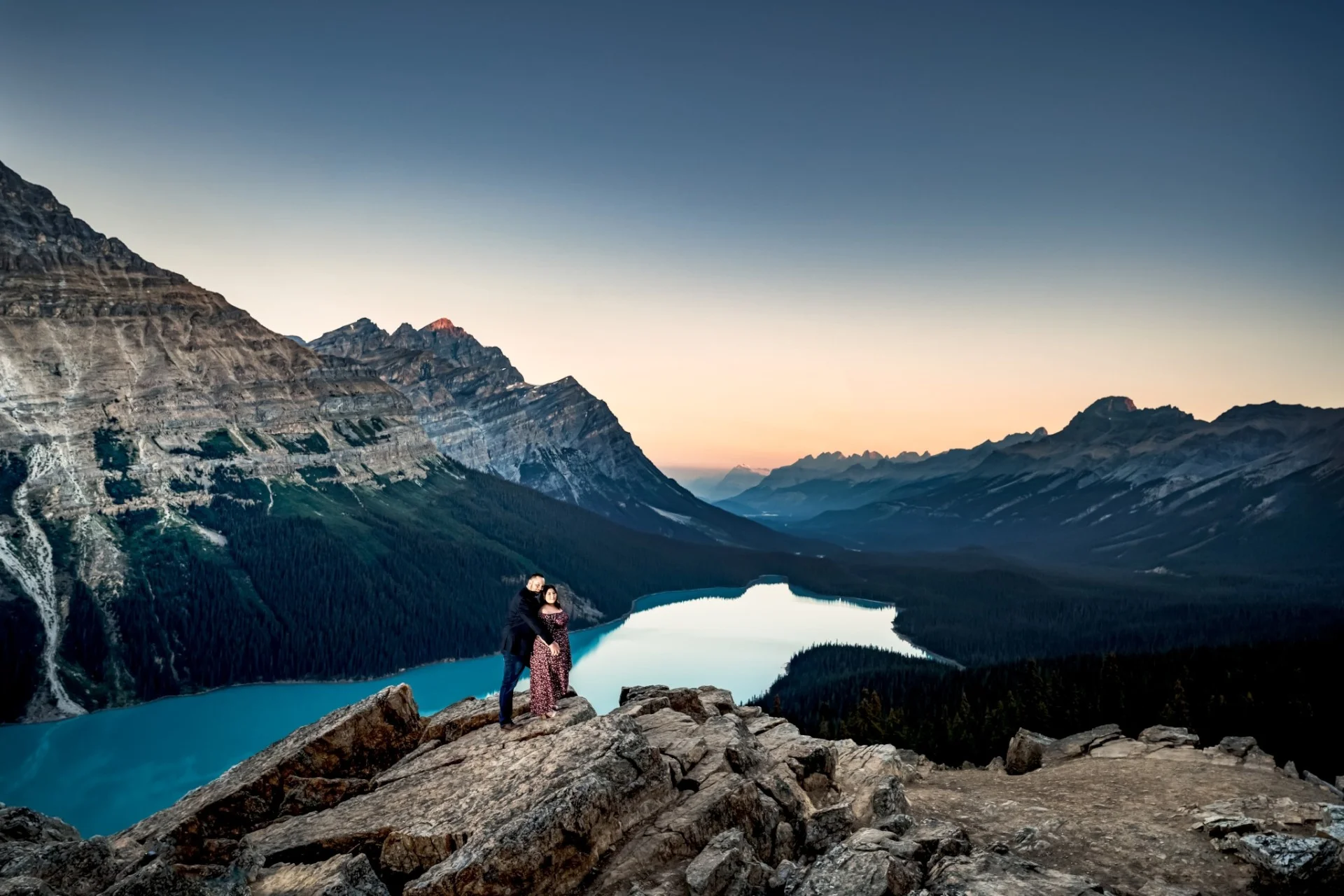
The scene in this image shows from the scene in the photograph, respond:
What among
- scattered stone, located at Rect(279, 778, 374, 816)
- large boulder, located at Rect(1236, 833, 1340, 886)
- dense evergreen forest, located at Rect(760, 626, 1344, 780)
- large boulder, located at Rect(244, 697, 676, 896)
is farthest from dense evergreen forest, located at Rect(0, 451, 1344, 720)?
large boulder, located at Rect(1236, 833, 1340, 886)

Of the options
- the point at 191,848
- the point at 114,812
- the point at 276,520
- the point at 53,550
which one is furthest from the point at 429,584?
the point at 191,848

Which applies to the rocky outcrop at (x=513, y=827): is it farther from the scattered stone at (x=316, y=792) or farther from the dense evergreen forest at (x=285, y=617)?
the dense evergreen forest at (x=285, y=617)

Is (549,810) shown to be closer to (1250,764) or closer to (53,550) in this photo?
(1250,764)

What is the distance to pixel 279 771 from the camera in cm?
1906

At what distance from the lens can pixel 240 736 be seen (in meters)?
102

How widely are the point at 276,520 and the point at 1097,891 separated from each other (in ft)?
645

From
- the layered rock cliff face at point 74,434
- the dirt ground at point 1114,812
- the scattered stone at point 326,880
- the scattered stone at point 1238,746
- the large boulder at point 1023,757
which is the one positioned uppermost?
the layered rock cliff face at point 74,434

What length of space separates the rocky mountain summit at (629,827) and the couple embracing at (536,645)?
0.60 metres

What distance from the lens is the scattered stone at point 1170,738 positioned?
34.3 meters

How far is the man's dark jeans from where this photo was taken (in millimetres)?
20062

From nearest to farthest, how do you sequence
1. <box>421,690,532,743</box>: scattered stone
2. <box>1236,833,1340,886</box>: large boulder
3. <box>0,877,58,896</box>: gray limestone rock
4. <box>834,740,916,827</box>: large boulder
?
<box>0,877,58,896</box>: gray limestone rock
<box>1236,833,1340,886</box>: large boulder
<box>834,740,916,827</box>: large boulder
<box>421,690,532,743</box>: scattered stone

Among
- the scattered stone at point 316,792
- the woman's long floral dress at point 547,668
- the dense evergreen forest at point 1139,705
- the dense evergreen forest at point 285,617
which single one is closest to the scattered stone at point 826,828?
the woman's long floral dress at point 547,668

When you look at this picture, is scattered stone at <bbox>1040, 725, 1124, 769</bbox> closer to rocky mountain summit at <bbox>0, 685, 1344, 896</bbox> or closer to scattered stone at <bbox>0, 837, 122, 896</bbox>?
rocky mountain summit at <bbox>0, 685, 1344, 896</bbox>

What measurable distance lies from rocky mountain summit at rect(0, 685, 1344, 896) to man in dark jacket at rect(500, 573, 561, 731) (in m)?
0.94
